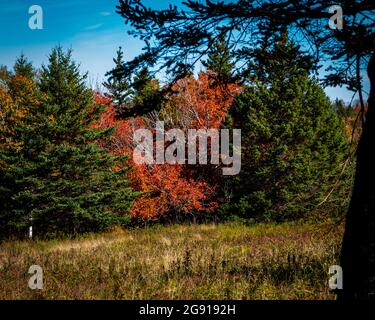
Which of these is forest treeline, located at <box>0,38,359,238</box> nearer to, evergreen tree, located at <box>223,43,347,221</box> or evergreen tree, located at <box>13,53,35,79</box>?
evergreen tree, located at <box>223,43,347,221</box>

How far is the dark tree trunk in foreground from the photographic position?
11.8 ft

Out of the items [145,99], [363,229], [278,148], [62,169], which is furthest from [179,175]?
[363,229]

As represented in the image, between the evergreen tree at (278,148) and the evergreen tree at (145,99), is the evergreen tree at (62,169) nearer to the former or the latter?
the evergreen tree at (278,148)

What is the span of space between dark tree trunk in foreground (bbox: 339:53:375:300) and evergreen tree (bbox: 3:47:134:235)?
16.9 m

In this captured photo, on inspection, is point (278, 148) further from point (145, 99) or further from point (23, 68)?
point (23, 68)

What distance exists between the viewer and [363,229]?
11.9 ft

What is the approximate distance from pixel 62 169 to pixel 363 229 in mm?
18248

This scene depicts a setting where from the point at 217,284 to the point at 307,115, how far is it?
1791 centimetres

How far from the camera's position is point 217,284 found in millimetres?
6047

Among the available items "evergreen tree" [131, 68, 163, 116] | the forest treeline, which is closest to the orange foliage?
the forest treeline

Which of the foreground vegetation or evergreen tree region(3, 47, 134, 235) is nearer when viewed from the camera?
the foreground vegetation
